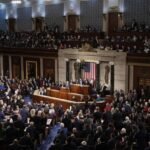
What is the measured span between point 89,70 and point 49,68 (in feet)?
15.9

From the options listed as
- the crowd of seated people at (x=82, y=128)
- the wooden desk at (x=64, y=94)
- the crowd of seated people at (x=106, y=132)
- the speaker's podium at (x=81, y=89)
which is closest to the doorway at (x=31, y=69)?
the wooden desk at (x=64, y=94)

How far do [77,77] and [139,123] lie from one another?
13757 mm

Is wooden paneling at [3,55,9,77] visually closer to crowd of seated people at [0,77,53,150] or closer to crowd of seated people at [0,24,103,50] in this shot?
crowd of seated people at [0,24,103,50]

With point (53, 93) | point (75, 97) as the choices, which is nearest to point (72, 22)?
point (53, 93)

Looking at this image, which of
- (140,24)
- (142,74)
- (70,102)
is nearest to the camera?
(70,102)

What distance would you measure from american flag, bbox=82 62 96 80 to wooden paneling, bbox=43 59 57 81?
3795 millimetres

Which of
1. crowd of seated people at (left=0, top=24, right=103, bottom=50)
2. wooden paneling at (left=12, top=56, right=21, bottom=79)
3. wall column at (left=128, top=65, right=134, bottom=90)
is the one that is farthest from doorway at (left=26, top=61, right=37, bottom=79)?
wall column at (left=128, top=65, right=134, bottom=90)

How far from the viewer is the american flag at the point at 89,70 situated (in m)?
28.3

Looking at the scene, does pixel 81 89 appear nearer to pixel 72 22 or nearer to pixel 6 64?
pixel 72 22

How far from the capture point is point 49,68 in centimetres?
3216

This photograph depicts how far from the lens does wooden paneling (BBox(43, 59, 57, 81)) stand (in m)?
31.7

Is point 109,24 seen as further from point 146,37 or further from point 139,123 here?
point 139,123

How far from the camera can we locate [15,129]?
15508 mm

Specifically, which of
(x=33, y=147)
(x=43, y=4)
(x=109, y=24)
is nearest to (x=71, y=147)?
(x=33, y=147)
